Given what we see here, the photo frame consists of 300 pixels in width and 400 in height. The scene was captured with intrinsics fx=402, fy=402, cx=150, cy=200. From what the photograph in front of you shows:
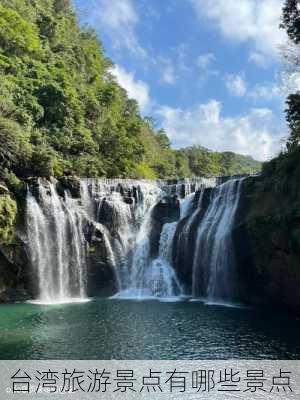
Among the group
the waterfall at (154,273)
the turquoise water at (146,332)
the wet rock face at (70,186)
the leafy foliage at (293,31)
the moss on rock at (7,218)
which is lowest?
the turquoise water at (146,332)

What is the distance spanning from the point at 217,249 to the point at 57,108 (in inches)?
670

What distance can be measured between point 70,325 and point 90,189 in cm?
1218

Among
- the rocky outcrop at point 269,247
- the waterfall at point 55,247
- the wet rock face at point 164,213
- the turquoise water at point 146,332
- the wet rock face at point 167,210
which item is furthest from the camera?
the wet rock face at point 167,210

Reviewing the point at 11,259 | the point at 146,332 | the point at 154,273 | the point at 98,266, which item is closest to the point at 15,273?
the point at 11,259

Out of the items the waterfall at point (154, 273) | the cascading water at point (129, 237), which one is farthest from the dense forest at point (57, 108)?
the waterfall at point (154, 273)

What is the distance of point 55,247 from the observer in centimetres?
2284

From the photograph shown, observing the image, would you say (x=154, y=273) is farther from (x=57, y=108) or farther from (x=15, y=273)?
(x=57, y=108)

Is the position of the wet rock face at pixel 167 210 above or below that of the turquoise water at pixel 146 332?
above

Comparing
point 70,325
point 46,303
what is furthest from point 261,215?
point 46,303

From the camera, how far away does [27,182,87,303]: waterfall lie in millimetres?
21953

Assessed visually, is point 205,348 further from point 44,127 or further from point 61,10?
point 61,10

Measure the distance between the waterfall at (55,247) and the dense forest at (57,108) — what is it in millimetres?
1984

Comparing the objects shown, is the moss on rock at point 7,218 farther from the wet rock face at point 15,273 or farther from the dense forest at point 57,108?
the dense forest at point 57,108

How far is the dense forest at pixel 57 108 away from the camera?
2447cm
